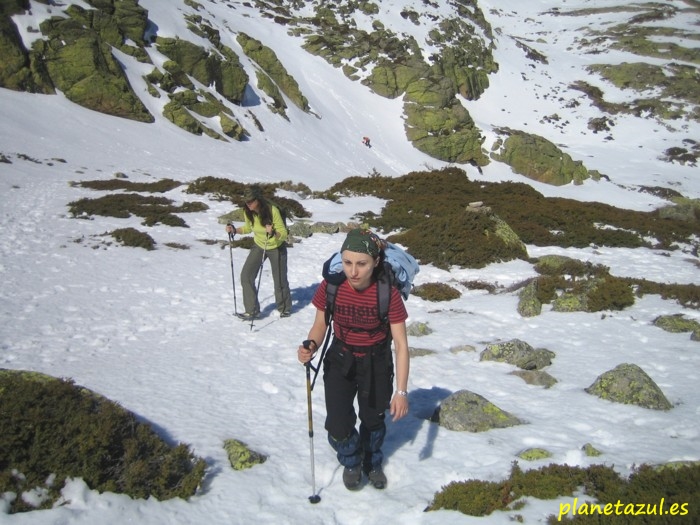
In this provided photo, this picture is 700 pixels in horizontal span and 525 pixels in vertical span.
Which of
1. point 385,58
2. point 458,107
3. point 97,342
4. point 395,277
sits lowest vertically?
point 97,342

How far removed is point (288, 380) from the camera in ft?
21.5

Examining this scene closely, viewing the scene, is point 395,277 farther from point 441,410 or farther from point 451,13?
point 451,13

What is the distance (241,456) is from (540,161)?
4982 cm

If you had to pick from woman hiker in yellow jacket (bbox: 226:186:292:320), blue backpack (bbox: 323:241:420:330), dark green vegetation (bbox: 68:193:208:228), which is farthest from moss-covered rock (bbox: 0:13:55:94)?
blue backpack (bbox: 323:241:420:330)

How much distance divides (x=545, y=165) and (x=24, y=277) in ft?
157

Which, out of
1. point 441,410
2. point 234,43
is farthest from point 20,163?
point 234,43

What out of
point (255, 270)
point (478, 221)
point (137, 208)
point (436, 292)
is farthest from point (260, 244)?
point (137, 208)

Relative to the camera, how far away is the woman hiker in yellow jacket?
26.9ft

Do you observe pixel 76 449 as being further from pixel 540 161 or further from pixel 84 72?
pixel 540 161

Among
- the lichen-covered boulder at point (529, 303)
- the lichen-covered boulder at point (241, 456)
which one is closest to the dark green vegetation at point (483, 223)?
the lichen-covered boulder at point (529, 303)

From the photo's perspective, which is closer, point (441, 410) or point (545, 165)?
point (441, 410)

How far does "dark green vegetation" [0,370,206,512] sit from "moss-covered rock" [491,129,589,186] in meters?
49.1

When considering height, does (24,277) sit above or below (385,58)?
below

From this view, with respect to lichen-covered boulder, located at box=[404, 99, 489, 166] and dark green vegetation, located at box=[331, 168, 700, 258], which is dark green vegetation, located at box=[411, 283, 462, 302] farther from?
lichen-covered boulder, located at box=[404, 99, 489, 166]
